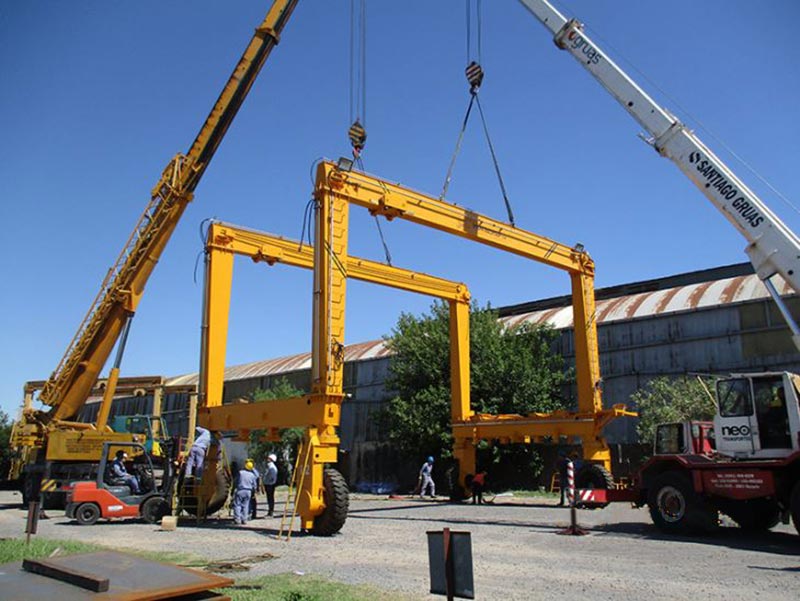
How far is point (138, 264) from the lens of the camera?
19.1 meters

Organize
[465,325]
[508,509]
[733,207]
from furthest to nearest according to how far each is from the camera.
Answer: [465,325] < [508,509] < [733,207]

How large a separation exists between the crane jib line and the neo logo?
3.84 metres

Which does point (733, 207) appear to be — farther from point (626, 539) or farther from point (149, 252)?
point (149, 252)

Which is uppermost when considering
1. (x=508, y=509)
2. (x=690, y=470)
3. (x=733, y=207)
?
(x=733, y=207)

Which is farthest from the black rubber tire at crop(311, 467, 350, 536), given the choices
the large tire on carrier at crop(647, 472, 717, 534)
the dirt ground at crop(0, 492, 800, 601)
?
the large tire on carrier at crop(647, 472, 717, 534)

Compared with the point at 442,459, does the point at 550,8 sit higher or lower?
higher

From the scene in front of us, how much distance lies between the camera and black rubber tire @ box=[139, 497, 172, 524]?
1441 cm

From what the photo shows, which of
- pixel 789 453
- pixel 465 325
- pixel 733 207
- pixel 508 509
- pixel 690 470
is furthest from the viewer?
pixel 465 325

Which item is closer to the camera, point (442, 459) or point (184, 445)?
point (184, 445)

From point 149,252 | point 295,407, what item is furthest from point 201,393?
point 149,252

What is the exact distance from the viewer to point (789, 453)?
431 inches

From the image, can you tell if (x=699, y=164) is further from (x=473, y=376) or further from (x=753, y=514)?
(x=473, y=376)

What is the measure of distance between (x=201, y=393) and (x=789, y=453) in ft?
40.8

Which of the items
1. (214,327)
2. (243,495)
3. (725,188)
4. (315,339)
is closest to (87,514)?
(243,495)
